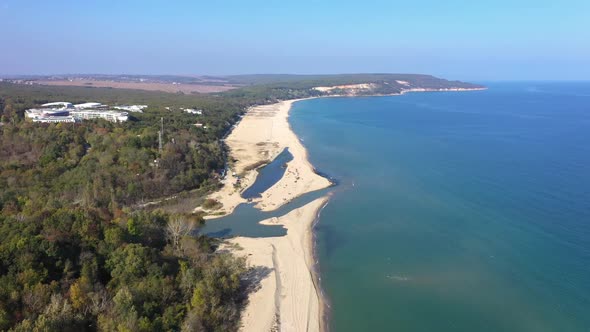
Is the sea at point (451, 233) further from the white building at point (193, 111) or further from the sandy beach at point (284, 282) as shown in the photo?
the white building at point (193, 111)

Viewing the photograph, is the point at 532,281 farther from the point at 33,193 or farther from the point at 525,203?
the point at 33,193

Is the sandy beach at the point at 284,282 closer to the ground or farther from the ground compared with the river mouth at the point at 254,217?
closer to the ground

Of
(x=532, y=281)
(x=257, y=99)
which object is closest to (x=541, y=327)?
(x=532, y=281)

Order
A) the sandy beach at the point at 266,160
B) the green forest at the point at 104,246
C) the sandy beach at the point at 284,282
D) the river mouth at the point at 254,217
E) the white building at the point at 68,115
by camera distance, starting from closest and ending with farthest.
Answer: the green forest at the point at 104,246
the sandy beach at the point at 284,282
the river mouth at the point at 254,217
the sandy beach at the point at 266,160
the white building at the point at 68,115

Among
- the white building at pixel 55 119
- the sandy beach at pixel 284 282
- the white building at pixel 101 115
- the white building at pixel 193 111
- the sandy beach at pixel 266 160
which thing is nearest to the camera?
the sandy beach at pixel 284 282

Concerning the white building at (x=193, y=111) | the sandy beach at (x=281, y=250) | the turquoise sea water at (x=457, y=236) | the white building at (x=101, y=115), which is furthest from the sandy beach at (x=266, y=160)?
the white building at (x=101, y=115)

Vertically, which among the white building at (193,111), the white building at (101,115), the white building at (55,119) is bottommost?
the white building at (55,119)
